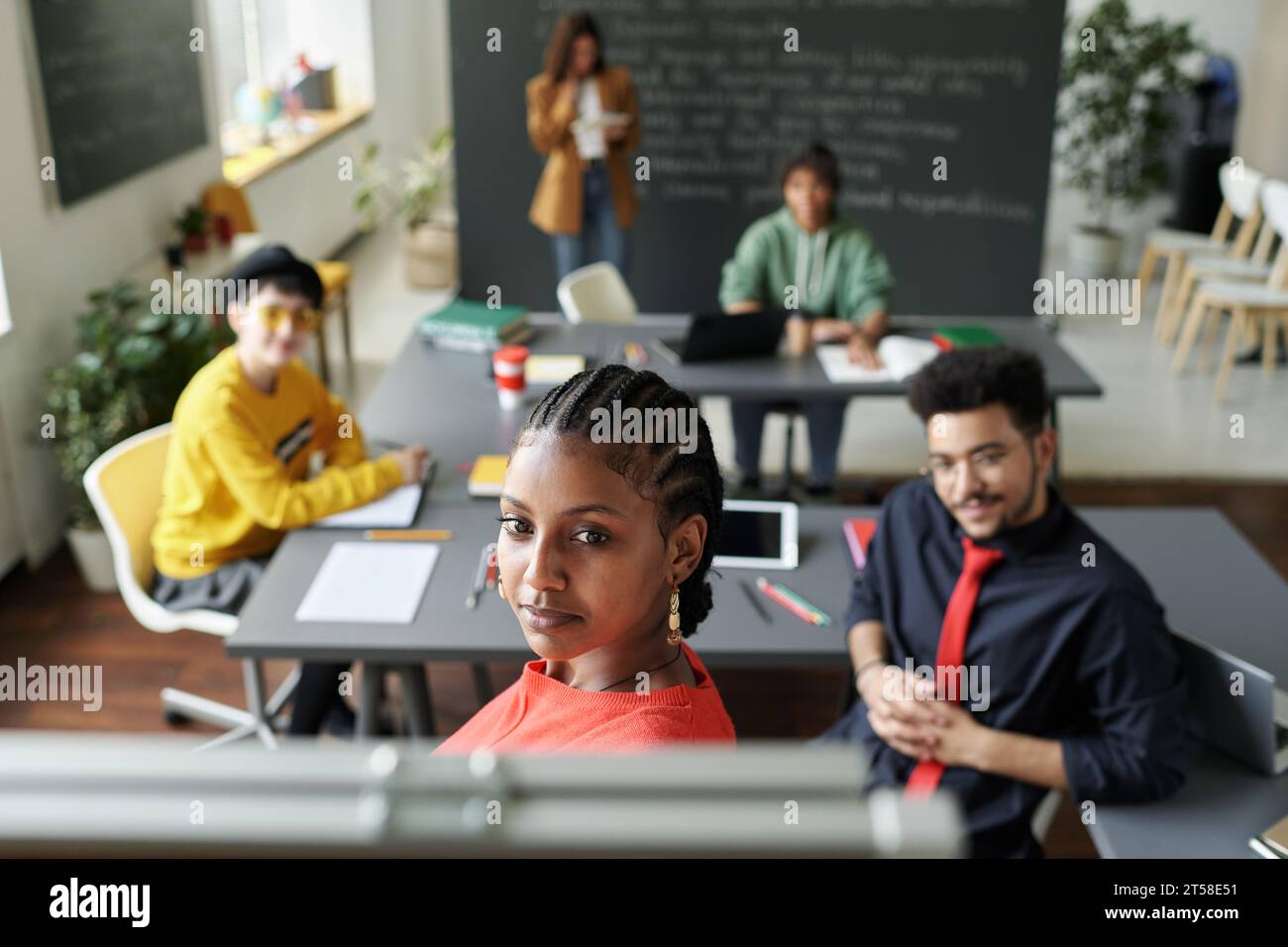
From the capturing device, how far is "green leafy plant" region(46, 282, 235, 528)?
3502mm

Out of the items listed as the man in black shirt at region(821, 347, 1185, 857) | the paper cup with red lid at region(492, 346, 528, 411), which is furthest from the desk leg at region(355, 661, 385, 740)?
the man in black shirt at region(821, 347, 1185, 857)

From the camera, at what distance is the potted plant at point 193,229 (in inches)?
185

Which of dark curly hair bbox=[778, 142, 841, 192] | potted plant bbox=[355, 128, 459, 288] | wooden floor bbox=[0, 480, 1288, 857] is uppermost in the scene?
dark curly hair bbox=[778, 142, 841, 192]

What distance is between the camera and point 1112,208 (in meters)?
7.74

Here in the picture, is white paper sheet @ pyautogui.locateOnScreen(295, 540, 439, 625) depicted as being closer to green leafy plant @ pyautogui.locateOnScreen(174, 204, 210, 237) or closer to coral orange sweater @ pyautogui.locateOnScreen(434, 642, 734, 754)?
coral orange sweater @ pyautogui.locateOnScreen(434, 642, 734, 754)

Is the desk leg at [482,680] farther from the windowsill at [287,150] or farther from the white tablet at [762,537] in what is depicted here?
the windowsill at [287,150]

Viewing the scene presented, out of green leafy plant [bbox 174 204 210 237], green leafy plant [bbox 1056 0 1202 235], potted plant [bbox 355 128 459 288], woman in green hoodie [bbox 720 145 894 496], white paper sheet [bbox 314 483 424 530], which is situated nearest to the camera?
white paper sheet [bbox 314 483 424 530]

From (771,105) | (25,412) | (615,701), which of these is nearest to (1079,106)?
(771,105)

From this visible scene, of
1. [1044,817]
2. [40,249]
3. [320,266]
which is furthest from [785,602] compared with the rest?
[320,266]

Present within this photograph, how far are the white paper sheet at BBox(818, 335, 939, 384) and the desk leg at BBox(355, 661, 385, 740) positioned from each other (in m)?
1.55

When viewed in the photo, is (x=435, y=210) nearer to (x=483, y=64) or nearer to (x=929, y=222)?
(x=483, y=64)

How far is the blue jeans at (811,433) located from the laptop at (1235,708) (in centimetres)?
241

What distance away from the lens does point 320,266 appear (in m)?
5.29
